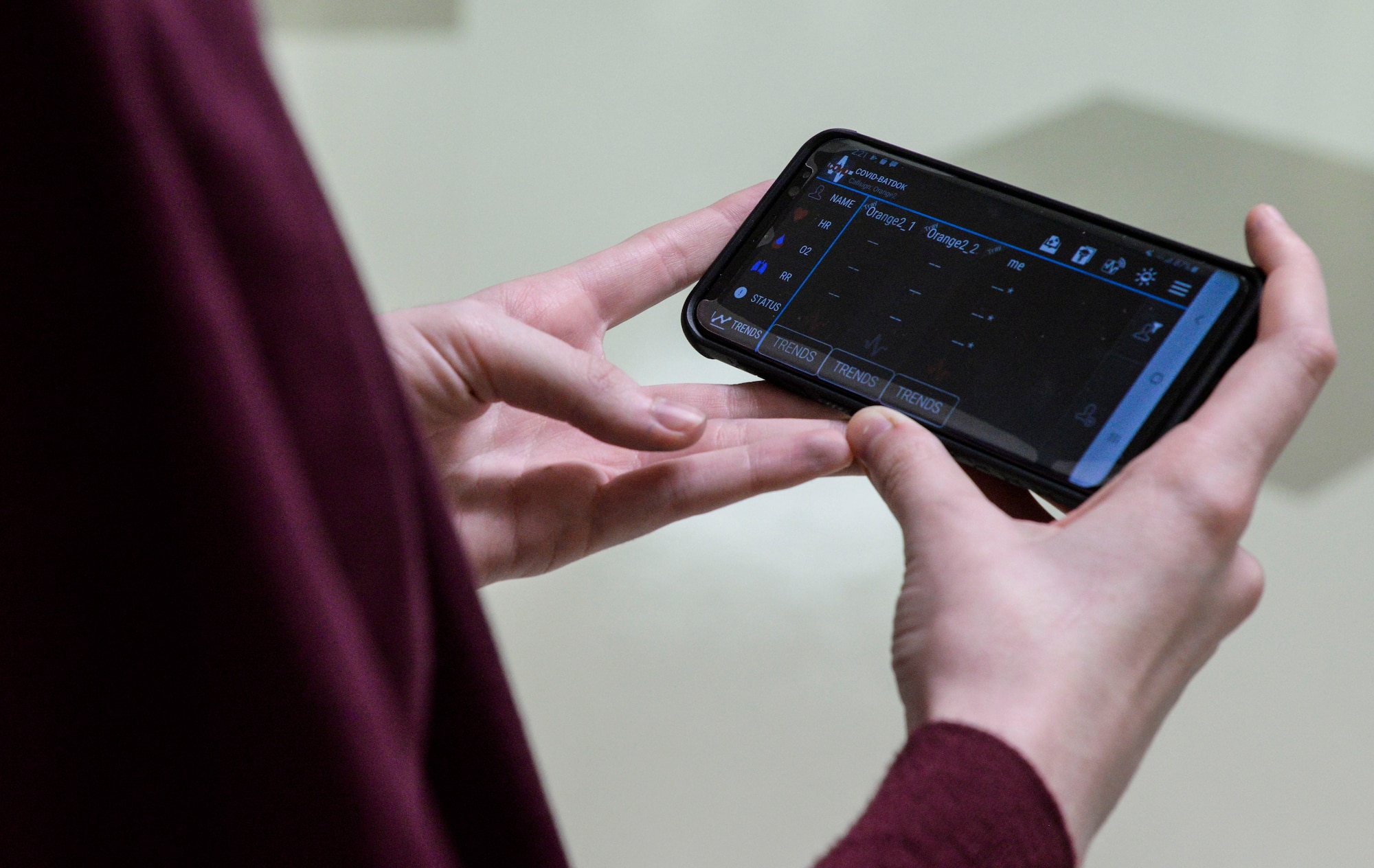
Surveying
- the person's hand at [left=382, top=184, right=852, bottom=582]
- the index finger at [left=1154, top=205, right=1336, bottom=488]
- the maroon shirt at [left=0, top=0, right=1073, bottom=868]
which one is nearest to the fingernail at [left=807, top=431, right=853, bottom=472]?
the person's hand at [left=382, top=184, right=852, bottom=582]

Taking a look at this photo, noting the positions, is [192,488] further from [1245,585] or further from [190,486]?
[1245,585]

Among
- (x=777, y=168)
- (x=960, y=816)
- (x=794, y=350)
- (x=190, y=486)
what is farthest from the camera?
(x=777, y=168)

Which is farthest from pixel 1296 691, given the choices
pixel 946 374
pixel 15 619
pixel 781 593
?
pixel 15 619

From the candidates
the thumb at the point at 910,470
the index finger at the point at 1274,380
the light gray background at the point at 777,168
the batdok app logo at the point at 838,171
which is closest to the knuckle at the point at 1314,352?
the index finger at the point at 1274,380

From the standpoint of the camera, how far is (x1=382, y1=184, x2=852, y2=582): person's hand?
0.46 metres

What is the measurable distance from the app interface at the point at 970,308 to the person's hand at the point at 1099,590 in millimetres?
62

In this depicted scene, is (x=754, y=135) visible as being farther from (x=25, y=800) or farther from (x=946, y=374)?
(x=25, y=800)

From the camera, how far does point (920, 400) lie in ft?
1.61

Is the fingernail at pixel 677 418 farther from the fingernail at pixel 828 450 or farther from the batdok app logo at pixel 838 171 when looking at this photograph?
the batdok app logo at pixel 838 171

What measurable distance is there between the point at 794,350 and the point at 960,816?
257 millimetres

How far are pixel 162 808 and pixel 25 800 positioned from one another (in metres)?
0.02

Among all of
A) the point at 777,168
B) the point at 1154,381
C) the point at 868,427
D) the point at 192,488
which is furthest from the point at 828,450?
the point at 777,168

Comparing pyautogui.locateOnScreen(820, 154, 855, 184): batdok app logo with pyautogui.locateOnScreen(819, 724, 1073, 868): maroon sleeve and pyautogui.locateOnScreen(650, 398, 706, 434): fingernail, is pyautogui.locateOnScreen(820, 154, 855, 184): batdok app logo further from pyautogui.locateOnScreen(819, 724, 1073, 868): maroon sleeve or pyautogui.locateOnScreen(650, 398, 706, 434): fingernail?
pyautogui.locateOnScreen(819, 724, 1073, 868): maroon sleeve

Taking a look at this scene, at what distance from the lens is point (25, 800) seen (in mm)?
205
